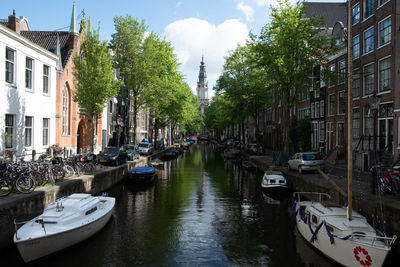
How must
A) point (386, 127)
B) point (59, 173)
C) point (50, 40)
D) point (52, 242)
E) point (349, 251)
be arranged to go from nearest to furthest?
point (349, 251) < point (52, 242) < point (59, 173) < point (386, 127) < point (50, 40)

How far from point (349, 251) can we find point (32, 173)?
13.2 m

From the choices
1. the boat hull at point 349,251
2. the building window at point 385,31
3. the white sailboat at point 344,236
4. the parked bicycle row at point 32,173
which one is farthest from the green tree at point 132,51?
the boat hull at point 349,251

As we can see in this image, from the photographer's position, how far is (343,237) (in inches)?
403

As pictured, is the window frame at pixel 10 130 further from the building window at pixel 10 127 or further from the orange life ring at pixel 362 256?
the orange life ring at pixel 362 256

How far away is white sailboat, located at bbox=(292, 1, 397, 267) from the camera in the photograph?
954 cm

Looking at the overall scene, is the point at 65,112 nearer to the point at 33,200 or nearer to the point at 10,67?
the point at 10,67

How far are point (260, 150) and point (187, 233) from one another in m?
32.8

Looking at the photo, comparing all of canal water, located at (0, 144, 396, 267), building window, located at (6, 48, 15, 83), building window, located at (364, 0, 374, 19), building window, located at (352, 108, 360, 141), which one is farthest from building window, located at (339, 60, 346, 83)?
building window, located at (6, 48, 15, 83)

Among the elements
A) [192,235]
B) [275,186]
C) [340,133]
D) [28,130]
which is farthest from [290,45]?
[28,130]

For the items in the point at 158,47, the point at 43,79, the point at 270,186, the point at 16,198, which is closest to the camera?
the point at 16,198

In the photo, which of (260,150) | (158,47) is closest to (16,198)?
(158,47)

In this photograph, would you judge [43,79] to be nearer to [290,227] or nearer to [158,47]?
[158,47]

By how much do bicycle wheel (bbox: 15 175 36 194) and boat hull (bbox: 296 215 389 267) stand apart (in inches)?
454

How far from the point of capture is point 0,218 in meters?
10.8
